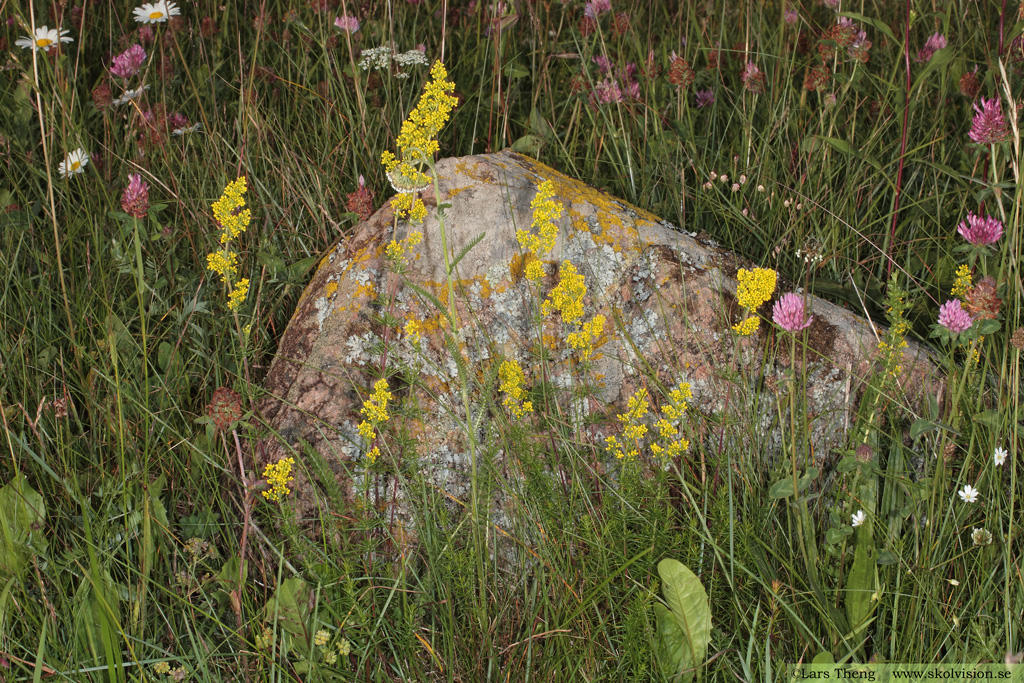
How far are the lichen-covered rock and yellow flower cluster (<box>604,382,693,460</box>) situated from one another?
0.09 meters

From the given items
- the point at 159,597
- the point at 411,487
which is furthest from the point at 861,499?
the point at 159,597

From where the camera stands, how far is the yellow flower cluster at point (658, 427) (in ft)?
5.72

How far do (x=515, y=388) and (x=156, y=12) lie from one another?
2.39m

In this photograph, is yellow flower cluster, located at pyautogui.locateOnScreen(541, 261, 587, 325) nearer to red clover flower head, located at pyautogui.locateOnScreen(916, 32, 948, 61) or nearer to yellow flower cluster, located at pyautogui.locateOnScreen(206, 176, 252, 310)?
yellow flower cluster, located at pyautogui.locateOnScreen(206, 176, 252, 310)

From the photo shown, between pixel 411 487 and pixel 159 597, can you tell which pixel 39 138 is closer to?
pixel 159 597

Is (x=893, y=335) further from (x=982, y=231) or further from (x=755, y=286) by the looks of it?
(x=982, y=231)

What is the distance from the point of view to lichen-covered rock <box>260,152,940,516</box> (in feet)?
6.40

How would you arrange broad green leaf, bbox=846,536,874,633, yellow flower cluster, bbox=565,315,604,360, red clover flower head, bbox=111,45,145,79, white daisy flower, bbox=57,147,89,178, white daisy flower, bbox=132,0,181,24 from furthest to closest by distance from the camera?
white daisy flower, bbox=132,0,181,24 < red clover flower head, bbox=111,45,145,79 < white daisy flower, bbox=57,147,89,178 < yellow flower cluster, bbox=565,315,604,360 < broad green leaf, bbox=846,536,874,633

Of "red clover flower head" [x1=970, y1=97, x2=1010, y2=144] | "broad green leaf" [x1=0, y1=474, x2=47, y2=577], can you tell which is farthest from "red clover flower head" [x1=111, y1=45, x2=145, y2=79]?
"red clover flower head" [x1=970, y1=97, x2=1010, y2=144]

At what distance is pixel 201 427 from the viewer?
80.2 inches

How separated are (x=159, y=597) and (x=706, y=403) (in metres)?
1.52

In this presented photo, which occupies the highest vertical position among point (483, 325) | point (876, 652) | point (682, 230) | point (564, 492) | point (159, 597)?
point (682, 230)

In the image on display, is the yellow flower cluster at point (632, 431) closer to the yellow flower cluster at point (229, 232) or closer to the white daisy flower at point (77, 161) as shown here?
the yellow flower cluster at point (229, 232)

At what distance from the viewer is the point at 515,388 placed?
5.87 ft
